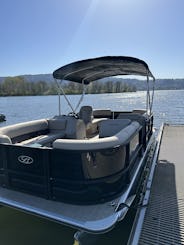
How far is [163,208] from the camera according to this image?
3.40 metres

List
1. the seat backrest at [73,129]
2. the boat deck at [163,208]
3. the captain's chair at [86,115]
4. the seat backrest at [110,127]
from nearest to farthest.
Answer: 1. the boat deck at [163,208]
2. the seat backrest at [110,127]
3. the seat backrest at [73,129]
4. the captain's chair at [86,115]

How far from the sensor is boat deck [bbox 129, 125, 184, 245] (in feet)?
9.19

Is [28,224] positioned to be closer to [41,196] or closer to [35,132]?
[41,196]

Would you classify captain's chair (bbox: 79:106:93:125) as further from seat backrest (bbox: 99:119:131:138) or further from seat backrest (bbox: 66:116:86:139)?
seat backrest (bbox: 99:119:131:138)

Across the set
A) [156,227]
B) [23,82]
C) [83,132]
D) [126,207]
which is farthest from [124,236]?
[23,82]

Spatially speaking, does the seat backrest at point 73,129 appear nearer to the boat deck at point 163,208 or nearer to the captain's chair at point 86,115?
the captain's chair at point 86,115

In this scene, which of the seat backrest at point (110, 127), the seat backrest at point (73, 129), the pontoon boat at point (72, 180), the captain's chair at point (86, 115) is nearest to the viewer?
the pontoon boat at point (72, 180)

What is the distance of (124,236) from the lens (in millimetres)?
3365

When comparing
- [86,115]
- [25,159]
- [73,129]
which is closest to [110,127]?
[73,129]

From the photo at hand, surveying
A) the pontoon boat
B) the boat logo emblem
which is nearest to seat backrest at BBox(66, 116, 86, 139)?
the pontoon boat

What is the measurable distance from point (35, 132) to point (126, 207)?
2.32m

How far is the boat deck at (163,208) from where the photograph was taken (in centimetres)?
280

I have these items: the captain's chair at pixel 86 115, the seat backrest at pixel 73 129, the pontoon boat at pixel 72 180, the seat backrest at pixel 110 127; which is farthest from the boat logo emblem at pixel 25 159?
the captain's chair at pixel 86 115

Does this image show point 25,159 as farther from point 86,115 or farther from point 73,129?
point 86,115
